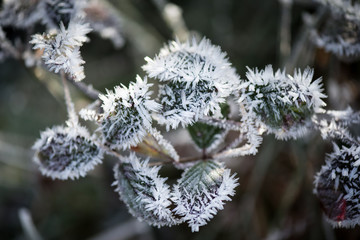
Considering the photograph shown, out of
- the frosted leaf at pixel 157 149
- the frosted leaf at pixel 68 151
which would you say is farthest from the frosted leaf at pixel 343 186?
the frosted leaf at pixel 68 151

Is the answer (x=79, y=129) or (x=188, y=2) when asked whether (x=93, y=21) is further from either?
(x=188, y=2)

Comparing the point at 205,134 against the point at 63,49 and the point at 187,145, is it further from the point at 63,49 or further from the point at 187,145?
the point at 187,145

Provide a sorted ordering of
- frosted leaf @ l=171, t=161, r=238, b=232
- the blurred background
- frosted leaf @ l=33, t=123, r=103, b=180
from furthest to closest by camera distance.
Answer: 1. the blurred background
2. frosted leaf @ l=33, t=123, r=103, b=180
3. frosted leaf @ l=171, t=161, r=238, b=232

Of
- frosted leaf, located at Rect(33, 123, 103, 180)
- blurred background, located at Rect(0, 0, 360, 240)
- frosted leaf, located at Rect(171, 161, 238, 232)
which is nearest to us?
frosted leaf, located at Rect(171, 161, 238, 232)

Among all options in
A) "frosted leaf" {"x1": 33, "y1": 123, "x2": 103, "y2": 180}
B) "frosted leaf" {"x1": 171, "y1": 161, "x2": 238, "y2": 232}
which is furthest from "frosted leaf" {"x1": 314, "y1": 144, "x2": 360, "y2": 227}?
"frosted leaf" {"x1": 33, "y1": 123, "x2": 103, "y2": 180}

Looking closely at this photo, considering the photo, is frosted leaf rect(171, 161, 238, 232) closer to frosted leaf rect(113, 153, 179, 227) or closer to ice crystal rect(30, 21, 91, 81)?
frosted leaf rect(113, 153, 179, 227)

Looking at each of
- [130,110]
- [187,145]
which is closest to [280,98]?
[130,110]

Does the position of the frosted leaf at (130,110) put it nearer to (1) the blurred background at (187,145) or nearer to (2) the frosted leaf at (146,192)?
(2) the frosted leaf at (146,192)
